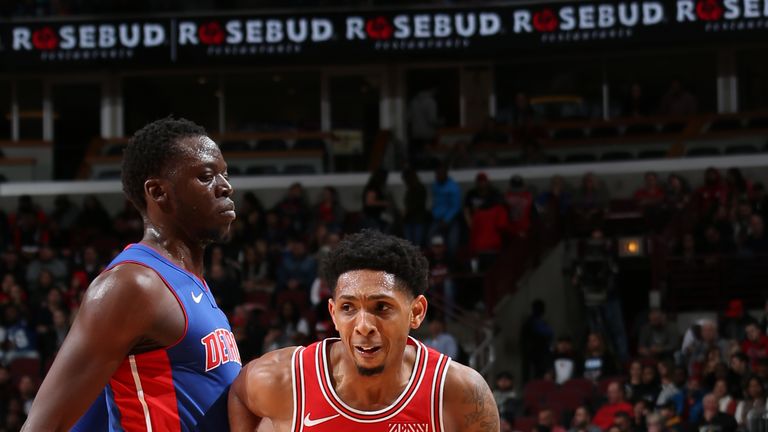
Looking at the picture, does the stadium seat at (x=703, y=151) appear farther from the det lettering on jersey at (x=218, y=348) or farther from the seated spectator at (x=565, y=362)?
the det lettering on jersey at (x=218, y=348)

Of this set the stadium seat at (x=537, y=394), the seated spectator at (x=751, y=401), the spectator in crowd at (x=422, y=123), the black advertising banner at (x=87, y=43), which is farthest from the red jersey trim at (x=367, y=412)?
the spectator in crowd at (x=422, y=123)

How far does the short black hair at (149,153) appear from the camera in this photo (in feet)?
13.6

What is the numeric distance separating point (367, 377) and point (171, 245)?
75 centimetres

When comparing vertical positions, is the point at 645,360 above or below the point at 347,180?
below

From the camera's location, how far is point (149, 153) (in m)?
4.13

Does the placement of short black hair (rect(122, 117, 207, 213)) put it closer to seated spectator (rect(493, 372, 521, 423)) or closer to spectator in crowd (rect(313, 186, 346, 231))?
seated spectator (rect(493, 372, 521, 423))

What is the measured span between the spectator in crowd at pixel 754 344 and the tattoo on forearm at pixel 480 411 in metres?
9.55

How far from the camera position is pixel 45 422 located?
374 cm

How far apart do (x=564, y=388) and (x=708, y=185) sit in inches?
227

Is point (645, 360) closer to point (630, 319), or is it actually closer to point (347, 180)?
point (630, 319)

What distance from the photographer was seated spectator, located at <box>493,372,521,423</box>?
1361 cm

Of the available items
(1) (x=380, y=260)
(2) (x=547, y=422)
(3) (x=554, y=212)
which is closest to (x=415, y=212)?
(3) (x=554, y=212)

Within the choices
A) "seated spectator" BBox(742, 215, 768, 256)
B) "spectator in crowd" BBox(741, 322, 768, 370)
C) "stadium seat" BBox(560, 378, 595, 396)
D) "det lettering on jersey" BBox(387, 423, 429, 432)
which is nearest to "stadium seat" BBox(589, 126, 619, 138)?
"seated spectator" BBox(742, 215, 768, 256)

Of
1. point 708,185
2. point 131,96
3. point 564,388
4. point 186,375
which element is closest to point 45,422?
point 186,375
